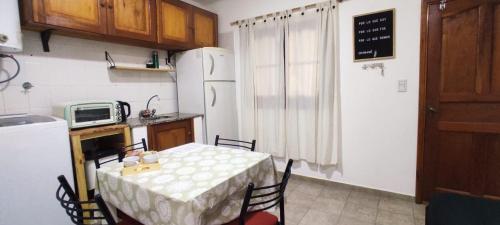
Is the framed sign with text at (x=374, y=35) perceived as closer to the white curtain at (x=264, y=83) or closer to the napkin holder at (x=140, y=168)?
the white curtain at (x=264, y=83)

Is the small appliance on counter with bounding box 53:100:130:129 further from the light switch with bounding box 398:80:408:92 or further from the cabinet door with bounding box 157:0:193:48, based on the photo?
the light switch with bounding box 398:80:408:92

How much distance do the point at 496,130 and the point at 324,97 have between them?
1.39 meters

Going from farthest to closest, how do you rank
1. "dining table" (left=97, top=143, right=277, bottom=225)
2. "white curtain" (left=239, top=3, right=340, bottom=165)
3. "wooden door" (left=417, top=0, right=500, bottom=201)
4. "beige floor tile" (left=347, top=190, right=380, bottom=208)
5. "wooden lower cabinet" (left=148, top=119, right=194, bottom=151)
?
1. "white curtain" (left=239, top=3, right=340, bottom=165)
2. "wooden lower cabinet" (left=148, top=119, right=194, bottom=151)
3. "beige floor tile" (left=347, top=190, right=380, bottom=208)
4. "wooden door" (left=417, top=0, right=500, bottom=201)
5. "dining table" (left=97, top=143, right=277, bottom=225)

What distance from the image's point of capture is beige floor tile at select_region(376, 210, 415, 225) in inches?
80.1

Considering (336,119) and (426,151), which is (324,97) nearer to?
(336,119)

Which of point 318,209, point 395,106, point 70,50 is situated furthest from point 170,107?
point 395,106

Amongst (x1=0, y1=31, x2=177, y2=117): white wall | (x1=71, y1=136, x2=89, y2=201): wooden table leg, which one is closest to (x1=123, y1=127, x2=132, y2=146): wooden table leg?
(x1=71, y1=136, x2=89, y2=201): wooden table leg

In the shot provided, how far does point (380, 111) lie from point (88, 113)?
2.72m

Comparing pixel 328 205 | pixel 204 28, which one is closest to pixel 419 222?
pixel 328 205

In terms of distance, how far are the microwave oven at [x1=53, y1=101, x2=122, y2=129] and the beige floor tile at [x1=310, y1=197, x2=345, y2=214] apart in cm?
208

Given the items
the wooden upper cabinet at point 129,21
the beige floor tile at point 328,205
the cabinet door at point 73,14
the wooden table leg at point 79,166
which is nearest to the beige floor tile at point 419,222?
the beige floor tile at point 328,205

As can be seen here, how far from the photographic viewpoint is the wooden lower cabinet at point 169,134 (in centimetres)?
249

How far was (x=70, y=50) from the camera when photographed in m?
2.32

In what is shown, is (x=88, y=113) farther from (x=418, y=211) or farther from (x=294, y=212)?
(x=418, y=211)
